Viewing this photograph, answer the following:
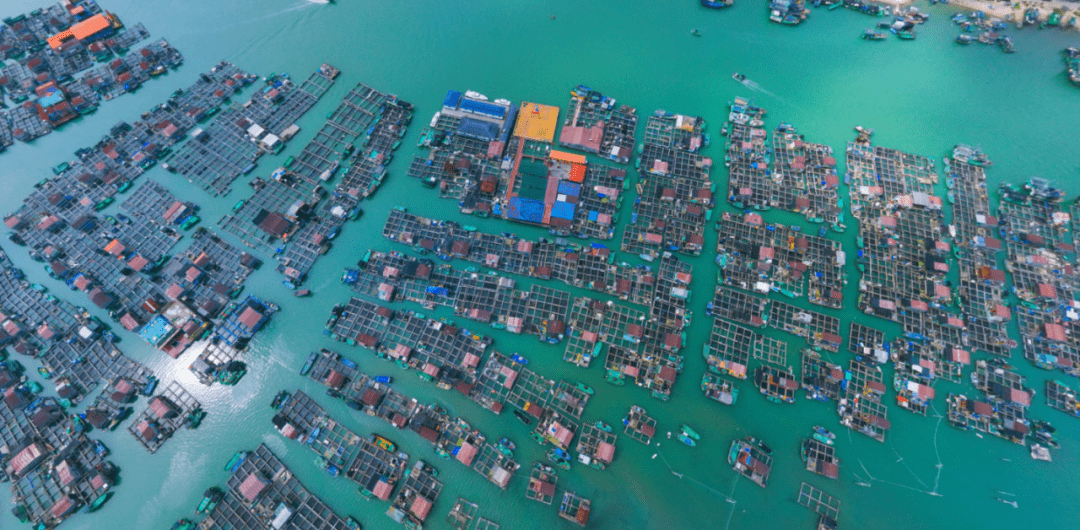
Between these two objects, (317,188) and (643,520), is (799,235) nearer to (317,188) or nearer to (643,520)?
(643,520)

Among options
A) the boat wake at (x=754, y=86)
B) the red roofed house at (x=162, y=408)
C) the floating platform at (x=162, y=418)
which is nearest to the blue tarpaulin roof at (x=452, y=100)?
the boat wake at (x=754, y=86)

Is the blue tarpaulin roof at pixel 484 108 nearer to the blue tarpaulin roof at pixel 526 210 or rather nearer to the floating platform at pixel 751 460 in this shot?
the blue tarpaulin roof at pixel 526 210

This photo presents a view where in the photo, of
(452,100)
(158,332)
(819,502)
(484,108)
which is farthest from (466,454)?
(452,100)

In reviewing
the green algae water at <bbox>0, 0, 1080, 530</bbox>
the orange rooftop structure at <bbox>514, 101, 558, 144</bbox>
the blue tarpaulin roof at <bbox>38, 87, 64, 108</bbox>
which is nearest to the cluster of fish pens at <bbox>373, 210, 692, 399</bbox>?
the green algae water at <bbox>0, 0, 1080, 530</bbox>

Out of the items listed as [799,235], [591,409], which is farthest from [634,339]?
[799,235]

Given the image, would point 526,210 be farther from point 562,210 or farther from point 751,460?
point 751,460

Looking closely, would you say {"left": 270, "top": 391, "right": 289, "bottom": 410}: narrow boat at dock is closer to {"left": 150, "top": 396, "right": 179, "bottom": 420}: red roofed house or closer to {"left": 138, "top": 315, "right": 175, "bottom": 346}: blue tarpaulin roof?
{"left": 150, "top": 396, "right": 179, "bottom": 420}: red roofed house
